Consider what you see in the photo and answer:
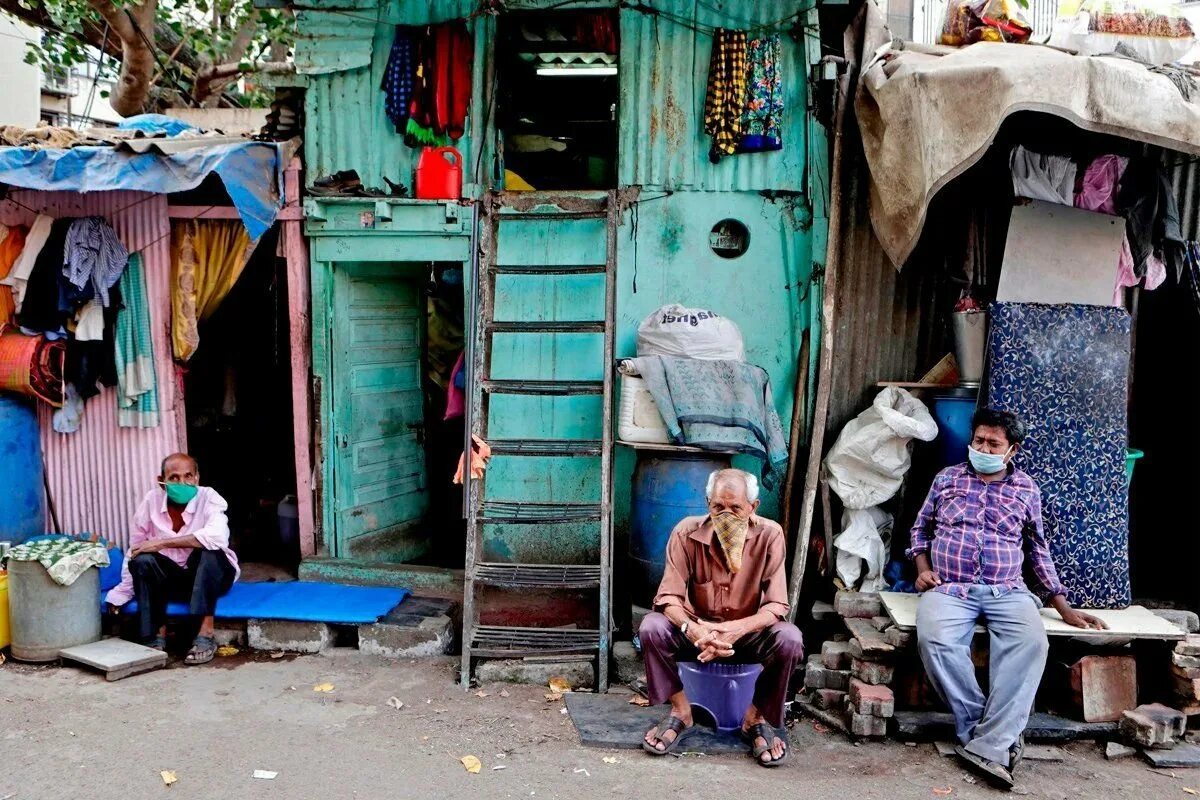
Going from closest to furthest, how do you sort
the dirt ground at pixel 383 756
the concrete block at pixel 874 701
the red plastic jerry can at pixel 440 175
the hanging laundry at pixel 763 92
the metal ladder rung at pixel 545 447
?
the dirt ground at pixel 383 756
the concrete block at pixel 874 701
the metal ladder rung at pixel 545 447
the hanging laundry at pixel 763 92
the red plastic jerry can at pixel 440 175

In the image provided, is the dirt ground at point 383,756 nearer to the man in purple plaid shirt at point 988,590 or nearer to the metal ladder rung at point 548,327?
the man in purple plaid shirt at point 988,590

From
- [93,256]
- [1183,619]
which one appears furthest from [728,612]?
[93,256]

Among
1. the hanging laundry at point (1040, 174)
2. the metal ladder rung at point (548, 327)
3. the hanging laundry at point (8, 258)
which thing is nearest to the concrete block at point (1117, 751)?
the hanging laundry at point (1040, 174)

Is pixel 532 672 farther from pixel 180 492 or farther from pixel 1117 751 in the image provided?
pixel 1117 751

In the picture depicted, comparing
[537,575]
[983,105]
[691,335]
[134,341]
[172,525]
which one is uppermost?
[983,105]

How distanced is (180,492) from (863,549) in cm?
415

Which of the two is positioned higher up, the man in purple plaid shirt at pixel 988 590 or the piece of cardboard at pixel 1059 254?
the piece of cardboard at pixel 1059 254

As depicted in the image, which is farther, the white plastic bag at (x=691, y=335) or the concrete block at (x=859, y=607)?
the white plastic bag at (x=691, y=335)

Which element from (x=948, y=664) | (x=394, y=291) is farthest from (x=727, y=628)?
(x=394, y=291)

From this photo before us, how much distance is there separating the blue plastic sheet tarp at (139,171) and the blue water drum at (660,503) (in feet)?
9.44

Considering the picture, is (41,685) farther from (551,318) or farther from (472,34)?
(472,34)

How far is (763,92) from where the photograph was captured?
6.23 meters

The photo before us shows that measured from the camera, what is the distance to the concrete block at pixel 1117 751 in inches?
182

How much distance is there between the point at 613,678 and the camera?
5.52m
